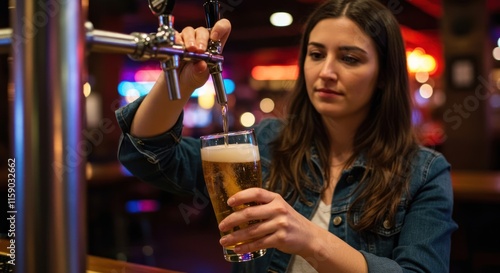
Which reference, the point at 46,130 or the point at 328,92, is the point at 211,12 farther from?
the point at 328,92

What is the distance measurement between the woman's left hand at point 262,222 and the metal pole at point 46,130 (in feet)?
1.66

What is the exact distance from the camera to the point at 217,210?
1146 millimetres

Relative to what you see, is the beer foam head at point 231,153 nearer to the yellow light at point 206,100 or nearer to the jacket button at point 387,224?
the jacket button at point 387,224

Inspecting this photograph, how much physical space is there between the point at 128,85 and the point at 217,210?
13.7 meters

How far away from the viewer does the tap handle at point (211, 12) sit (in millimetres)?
986

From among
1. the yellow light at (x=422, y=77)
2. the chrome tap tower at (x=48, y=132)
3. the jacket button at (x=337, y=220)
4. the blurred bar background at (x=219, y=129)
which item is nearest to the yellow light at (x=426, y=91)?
the yellow light at (x=422, y=77)

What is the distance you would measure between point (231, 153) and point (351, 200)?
2.23 feet

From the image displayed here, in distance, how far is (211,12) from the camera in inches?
39.0

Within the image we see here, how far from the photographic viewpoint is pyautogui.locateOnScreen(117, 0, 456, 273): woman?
1466 millimetres

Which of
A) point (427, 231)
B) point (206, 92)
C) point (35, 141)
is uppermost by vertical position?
point (206, 92)

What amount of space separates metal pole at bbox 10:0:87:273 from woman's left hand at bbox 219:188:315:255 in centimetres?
51

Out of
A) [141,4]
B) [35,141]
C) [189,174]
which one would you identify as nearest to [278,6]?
[141,4]

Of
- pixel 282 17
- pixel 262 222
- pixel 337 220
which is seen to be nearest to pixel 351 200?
pixel 337 220

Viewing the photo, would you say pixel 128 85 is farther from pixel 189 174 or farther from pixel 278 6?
pixel 189 174
